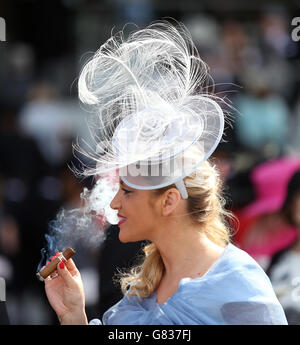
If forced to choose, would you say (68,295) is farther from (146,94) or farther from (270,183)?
(270,183)

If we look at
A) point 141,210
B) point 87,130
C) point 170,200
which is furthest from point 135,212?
point 87,130

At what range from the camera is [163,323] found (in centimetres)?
232

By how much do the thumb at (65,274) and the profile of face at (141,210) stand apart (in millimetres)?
218

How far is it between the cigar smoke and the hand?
0.11 metres

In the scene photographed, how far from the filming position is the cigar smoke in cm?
257

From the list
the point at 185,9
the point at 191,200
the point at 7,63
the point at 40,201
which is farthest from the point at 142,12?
the point at 191,200

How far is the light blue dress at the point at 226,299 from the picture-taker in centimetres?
226

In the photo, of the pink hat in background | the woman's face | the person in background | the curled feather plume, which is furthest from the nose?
the pink hat in background

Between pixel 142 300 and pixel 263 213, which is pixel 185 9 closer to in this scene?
pixel 263 213

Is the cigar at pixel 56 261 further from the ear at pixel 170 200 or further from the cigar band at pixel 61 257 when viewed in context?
the ear at pixel 170 200

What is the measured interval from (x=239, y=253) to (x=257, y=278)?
0.11 meters

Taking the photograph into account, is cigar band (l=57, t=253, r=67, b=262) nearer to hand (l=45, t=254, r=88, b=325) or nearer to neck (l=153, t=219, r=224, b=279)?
hand (l=45, t=254, r=88, b=325)

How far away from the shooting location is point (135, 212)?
2.43m

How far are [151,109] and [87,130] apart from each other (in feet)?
3.07
